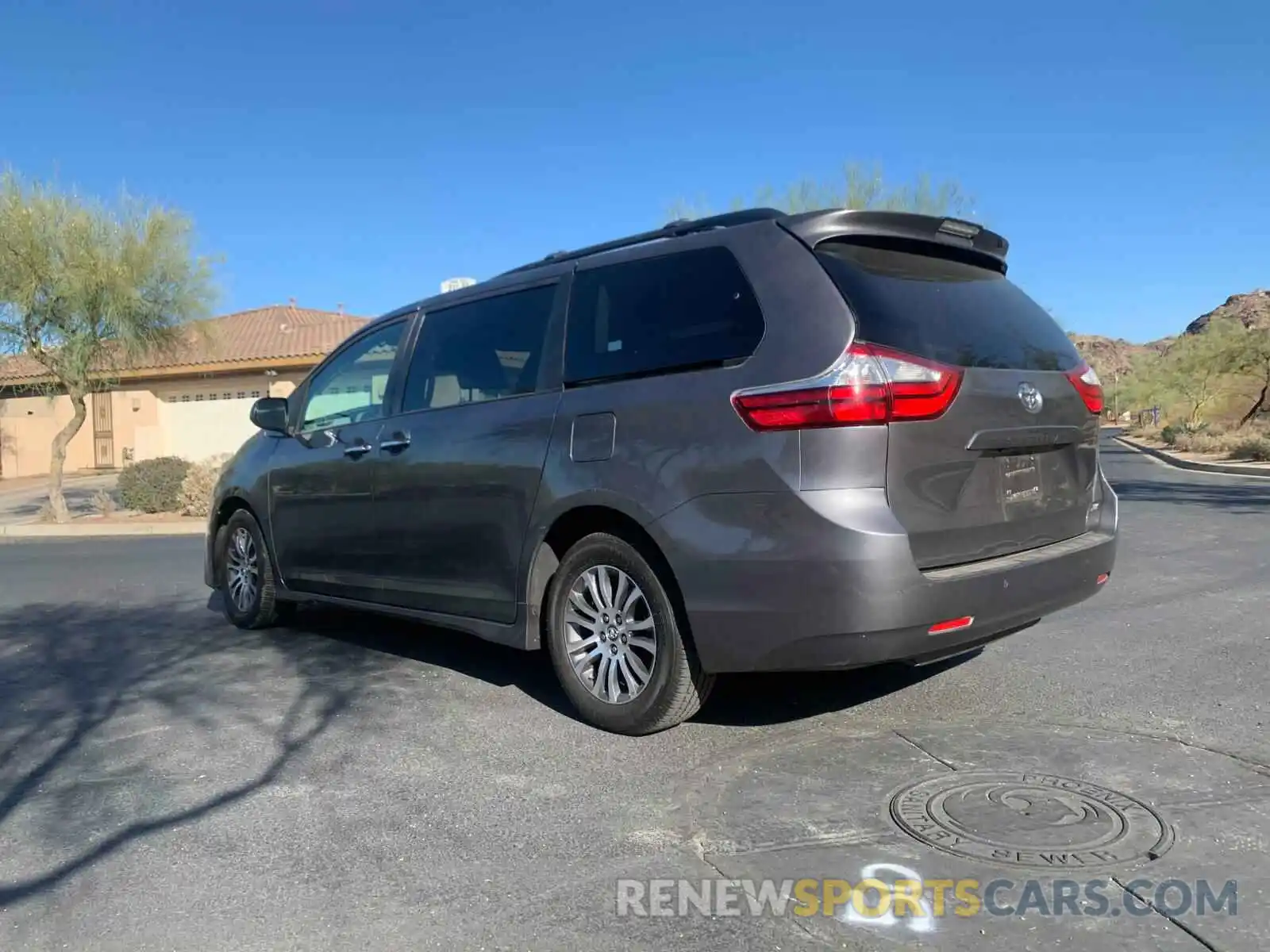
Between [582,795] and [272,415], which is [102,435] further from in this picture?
[582,795]

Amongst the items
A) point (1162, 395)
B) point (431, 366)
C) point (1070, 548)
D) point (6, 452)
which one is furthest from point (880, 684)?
point (1162, 395)

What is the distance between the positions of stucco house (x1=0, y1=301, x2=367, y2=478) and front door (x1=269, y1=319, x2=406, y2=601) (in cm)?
→ 1652

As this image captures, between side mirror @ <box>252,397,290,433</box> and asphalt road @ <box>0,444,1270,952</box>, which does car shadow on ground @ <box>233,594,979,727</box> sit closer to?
asphalt road @ <box>0,444,1270,952</box>

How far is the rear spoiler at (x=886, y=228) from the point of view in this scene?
13.3ft

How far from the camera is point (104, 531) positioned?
16.1 m

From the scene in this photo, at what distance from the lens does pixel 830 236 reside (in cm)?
403

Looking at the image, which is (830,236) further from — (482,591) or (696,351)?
(482,591)

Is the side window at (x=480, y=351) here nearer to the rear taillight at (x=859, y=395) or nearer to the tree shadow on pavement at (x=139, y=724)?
the rear taillight at (x=859, y=395)

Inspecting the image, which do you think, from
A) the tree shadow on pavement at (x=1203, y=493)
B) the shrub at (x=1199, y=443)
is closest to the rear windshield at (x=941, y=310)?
the tree shadow on pavement at (x=1203, y=493)

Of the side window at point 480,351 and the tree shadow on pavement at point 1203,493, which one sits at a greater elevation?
the side window at point 480,351

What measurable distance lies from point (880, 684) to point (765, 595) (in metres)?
1.59

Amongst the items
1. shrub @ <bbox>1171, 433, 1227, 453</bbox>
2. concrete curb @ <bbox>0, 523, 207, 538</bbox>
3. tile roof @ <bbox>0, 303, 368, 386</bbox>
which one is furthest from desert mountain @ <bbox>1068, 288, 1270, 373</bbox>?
concrete curb @ <bbox>0, 523, 207, 538</bbox>

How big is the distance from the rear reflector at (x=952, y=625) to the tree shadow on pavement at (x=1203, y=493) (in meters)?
11.0

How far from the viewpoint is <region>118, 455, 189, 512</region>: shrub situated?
1834cm
